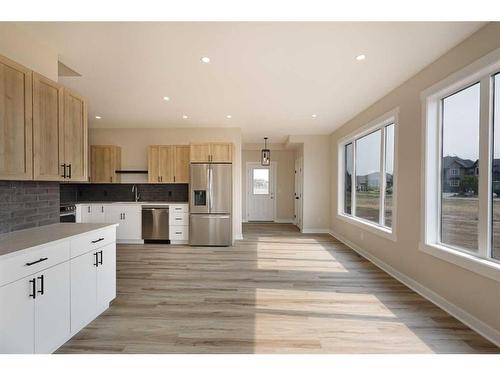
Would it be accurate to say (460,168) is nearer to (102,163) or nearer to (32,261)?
(32,261)

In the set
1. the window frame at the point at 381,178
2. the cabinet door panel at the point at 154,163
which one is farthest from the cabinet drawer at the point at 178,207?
the window frame at the point at 381,178

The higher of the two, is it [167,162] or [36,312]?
[167,162]

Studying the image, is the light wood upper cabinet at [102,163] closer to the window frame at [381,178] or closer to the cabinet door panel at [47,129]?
the cabinet door panel at [47,129]

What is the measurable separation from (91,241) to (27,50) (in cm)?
183

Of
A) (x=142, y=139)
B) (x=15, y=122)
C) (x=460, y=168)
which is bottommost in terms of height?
(x=460, y=168)

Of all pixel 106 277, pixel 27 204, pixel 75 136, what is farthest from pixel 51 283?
pixel 75 136

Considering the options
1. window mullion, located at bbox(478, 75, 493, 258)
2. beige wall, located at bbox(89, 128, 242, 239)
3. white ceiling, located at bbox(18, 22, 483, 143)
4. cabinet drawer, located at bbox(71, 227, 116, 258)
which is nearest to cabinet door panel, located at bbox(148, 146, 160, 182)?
beige wall, located at bbox(89, 128, 242, 239)

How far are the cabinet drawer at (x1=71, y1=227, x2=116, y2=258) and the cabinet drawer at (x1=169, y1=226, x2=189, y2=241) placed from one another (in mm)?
2980

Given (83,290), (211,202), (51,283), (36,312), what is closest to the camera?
(36,312)

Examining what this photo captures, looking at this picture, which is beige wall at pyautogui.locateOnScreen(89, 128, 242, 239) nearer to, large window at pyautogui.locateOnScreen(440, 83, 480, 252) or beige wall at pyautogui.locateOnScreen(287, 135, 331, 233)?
beige wall at pyautogui.locateOnScreen(287, 135, 331, 233)

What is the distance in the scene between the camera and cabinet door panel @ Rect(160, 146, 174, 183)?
5906 mm

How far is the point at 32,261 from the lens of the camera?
1670 millimetres
